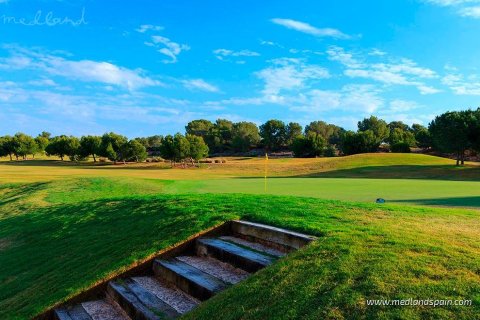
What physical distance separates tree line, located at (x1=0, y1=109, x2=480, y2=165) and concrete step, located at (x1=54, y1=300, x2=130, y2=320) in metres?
56.9

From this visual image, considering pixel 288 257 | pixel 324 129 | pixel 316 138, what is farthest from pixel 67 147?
pixel 288 257

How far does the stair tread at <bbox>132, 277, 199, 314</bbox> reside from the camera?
596 cm

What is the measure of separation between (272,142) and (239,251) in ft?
419

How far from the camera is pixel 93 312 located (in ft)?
21.7

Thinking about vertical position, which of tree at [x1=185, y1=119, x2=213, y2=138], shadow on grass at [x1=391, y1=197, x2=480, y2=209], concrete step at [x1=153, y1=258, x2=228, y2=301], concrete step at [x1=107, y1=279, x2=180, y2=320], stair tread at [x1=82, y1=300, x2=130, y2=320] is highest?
tree at [x1=185, y1=119, x2=213, y2=138]

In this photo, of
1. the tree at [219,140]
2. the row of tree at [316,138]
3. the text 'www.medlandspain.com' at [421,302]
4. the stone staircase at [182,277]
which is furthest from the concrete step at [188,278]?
the tree at [219,140]

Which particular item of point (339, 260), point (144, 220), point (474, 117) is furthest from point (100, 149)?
point (339, 260)

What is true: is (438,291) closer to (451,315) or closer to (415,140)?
(451,315)

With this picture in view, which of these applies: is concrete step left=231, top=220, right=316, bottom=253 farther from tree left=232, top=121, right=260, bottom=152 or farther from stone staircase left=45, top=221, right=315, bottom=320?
tree left=232, top=121, right=260, bottom=152

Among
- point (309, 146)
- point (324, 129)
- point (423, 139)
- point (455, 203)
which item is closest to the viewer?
point (455, 203)

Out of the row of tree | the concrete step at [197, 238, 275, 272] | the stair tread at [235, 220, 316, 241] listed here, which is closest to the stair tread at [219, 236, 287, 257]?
the concrete step at [197, 238, 275, 272]

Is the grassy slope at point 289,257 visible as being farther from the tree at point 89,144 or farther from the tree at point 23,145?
the tree at point 23,145

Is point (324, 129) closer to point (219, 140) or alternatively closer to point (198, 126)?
point (219, 140)

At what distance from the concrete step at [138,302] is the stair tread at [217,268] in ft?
3.15
